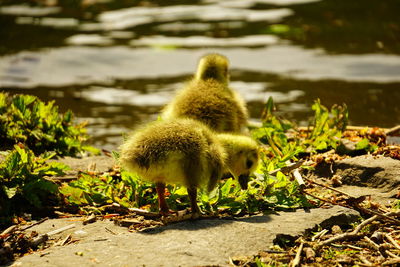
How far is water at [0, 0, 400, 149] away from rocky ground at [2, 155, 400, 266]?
303cm

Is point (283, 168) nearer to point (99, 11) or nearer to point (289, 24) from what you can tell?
point (289, 24)

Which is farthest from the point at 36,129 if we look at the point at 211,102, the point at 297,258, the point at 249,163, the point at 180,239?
the point at 297,258

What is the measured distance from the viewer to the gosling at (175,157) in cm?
414

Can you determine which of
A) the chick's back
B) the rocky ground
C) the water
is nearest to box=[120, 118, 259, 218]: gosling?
the rocky ground

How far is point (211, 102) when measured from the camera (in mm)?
5613

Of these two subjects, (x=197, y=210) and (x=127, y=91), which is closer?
(x=197, y=210)

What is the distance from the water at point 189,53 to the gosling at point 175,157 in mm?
2867

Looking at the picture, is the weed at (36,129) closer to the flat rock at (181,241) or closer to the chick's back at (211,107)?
the chick's back at (211,107)

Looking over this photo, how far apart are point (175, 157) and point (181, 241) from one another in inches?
24.8

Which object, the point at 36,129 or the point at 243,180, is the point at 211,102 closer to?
the point at 243,180

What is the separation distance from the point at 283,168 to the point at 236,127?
943mm

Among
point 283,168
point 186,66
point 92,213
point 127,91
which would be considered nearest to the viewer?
point 92,213

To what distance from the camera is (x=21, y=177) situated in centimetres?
464

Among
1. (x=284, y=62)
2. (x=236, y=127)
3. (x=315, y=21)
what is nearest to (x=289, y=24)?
(x=315, y=21)
